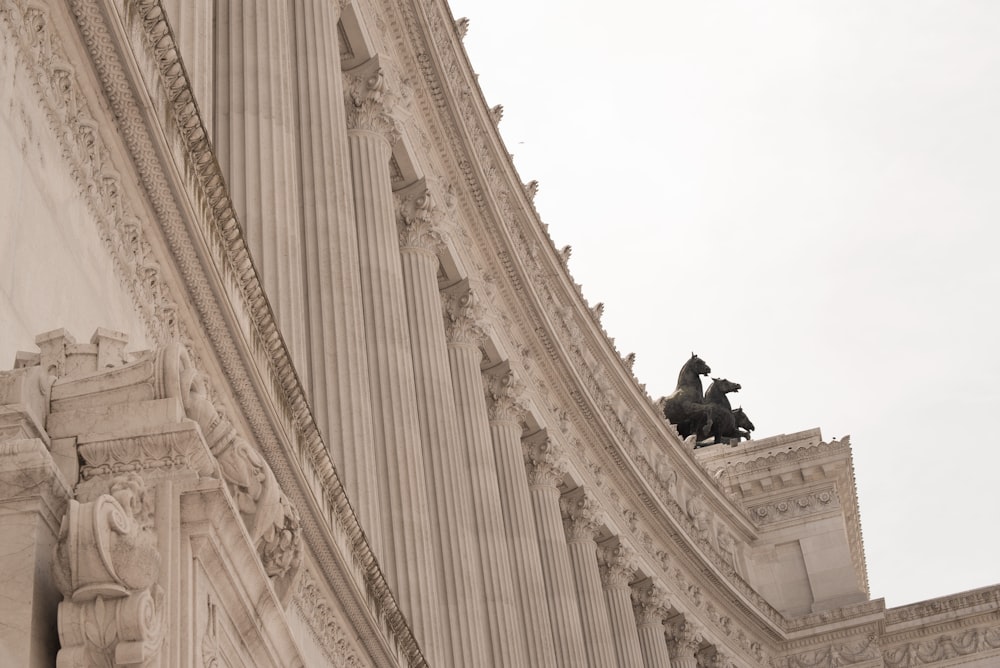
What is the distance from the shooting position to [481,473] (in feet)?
90.7

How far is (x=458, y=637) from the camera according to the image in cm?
2277

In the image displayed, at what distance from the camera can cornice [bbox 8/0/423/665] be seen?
9.18 m

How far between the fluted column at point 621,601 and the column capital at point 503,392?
7.49 m

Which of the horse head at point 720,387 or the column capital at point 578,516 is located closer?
the column capital at point 578,516

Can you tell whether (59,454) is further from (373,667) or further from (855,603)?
(855,603)

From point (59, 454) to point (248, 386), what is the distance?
5422 mm

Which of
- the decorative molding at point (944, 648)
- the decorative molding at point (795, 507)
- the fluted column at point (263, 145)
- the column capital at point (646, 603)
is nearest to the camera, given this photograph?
the fluted column at point (263, 145)

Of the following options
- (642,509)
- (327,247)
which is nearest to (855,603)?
(642,509)

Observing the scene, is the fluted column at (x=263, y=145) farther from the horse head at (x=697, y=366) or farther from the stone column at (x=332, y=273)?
the horse head at (x=697, y=366)

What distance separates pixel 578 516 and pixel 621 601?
2922 mm

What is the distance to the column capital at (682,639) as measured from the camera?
142ft

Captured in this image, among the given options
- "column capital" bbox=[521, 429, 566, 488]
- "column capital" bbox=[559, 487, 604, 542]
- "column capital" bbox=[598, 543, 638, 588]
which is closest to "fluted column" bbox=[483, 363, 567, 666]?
"column capital" bbox=[521, 429, 566, 488]

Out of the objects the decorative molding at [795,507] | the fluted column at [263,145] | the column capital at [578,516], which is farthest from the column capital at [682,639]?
the fluted column at [263,145]

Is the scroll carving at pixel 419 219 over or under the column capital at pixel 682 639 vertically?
over
